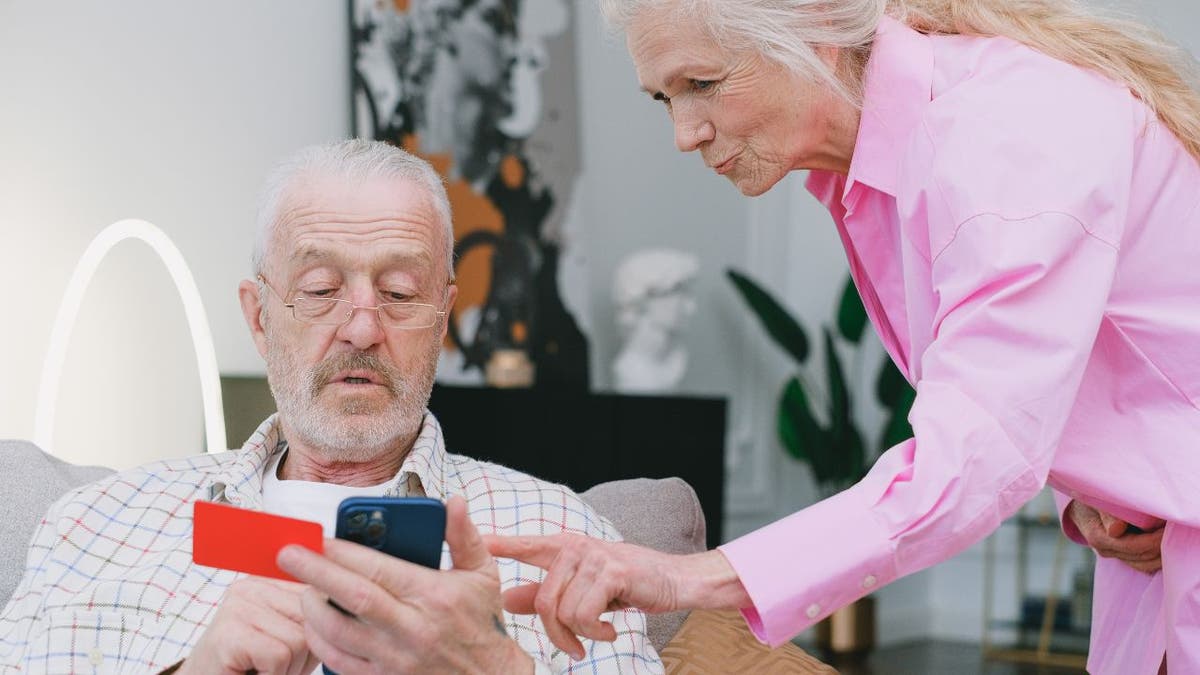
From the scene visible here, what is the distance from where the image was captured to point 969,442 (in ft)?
3.63

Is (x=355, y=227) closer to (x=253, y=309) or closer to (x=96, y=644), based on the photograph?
(x=253, y=309)

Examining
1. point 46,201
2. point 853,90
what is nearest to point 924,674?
point 46,201

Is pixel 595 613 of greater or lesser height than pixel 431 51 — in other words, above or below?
below

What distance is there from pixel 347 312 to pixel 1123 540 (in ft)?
3.22

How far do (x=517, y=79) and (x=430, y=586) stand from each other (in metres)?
3.37

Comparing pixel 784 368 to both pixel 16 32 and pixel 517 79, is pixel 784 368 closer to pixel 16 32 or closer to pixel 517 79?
pixel 517 79

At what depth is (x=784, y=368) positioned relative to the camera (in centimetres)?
546

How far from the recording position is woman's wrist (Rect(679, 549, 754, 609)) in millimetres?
1134

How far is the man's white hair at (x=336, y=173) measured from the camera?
1.86 meters

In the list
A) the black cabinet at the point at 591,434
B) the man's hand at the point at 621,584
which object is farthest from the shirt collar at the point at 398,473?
the black cabinet at the point at 591,434

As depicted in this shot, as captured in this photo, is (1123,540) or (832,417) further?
(832,417)

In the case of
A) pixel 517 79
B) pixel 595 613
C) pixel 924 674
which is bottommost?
pixel 924 674

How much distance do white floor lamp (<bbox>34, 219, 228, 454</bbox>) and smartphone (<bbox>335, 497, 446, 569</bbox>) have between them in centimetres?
133

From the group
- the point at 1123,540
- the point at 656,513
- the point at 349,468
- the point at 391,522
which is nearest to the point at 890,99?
the point at 1123,540
